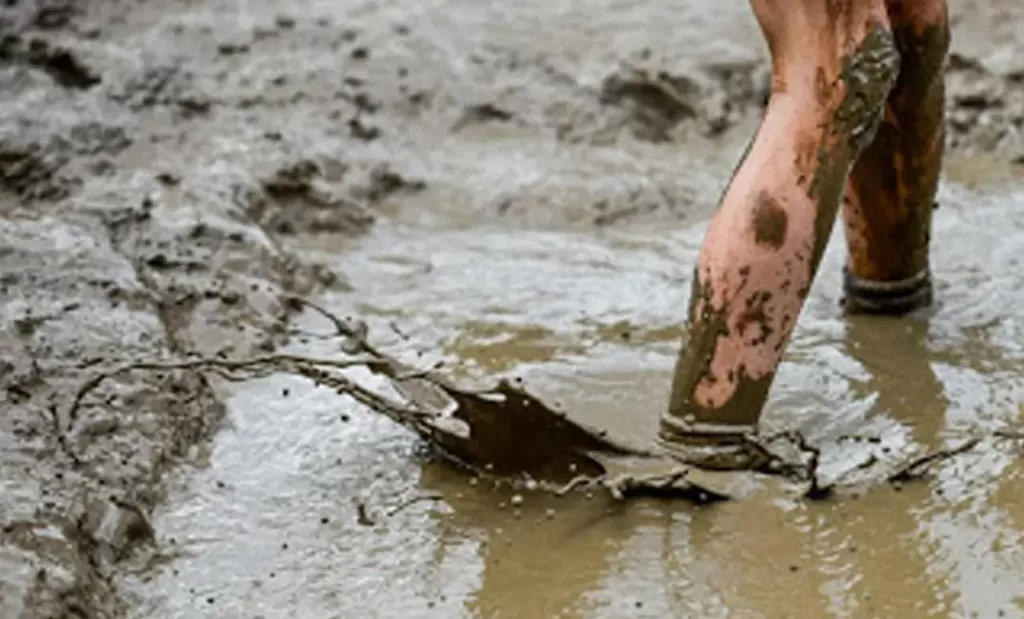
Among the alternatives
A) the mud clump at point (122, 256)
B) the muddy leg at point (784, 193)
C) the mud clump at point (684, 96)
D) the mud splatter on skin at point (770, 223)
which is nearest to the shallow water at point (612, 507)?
the mud clump at point (122, 256)

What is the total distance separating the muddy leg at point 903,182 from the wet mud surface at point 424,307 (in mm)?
88

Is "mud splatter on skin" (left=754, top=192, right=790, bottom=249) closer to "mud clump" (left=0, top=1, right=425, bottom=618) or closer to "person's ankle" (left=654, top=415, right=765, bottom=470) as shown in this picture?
"person's ankle" (left=654, top=415, right=765, bottom=470)

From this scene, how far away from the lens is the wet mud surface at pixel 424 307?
7.36 ft

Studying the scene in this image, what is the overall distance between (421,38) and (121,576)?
268 cm

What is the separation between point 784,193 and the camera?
2402mm

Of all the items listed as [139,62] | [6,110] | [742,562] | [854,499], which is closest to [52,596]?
[742,562]

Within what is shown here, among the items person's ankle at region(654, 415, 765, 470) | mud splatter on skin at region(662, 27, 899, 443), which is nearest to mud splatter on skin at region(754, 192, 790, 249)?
mud splatter on skin at region(662, 27, 899, 443)

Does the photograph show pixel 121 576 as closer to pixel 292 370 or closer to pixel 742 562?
pixel 292 370

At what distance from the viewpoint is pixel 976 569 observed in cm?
219

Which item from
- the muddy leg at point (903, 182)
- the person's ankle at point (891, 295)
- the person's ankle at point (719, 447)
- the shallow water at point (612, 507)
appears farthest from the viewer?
the person's ankle at point (891, 295)

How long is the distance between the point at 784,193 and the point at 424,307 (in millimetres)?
1136

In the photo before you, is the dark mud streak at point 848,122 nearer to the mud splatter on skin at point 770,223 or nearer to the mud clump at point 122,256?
the mud splatter on skin at point 770,223

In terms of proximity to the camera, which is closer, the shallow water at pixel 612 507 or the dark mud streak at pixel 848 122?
the shallow water at pixel 612 507

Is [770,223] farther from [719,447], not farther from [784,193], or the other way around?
[719,447]
